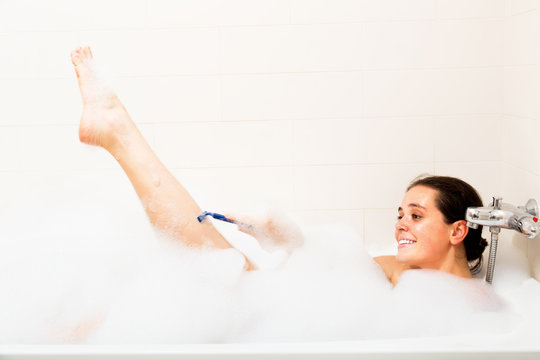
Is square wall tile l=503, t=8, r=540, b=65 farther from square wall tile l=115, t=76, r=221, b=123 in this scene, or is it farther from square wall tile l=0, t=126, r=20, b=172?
square wall tile l=0, t=126, r=20, b=172

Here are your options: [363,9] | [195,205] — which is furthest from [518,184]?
[195,205]

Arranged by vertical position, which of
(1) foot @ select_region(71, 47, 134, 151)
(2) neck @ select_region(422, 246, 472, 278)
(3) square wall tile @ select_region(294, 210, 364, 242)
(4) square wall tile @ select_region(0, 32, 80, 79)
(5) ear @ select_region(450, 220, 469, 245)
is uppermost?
(4) square wall tile @ select_region(0, 32, 80, 79)

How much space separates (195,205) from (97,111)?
418 millimetres

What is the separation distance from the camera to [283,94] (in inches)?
85.9

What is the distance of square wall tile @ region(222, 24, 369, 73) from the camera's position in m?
2.14

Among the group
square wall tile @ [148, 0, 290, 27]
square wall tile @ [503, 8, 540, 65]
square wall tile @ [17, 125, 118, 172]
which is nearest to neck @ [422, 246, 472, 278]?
square wall tile @ [503, 8, 540, 65]

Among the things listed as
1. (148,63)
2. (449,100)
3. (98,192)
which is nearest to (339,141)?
(449,100)

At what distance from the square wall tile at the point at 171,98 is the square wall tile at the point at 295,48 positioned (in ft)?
0.44

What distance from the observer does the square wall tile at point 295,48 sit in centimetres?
214

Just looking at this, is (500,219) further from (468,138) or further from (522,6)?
(522,6)

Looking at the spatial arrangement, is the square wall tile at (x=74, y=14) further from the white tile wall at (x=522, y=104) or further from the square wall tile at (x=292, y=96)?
the white tile wall at (x=522, y=104)

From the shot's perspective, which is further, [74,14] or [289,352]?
[74,14]

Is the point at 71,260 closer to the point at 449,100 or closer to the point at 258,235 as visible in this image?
the point at 258,235

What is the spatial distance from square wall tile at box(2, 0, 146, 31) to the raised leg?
563 millimetres
